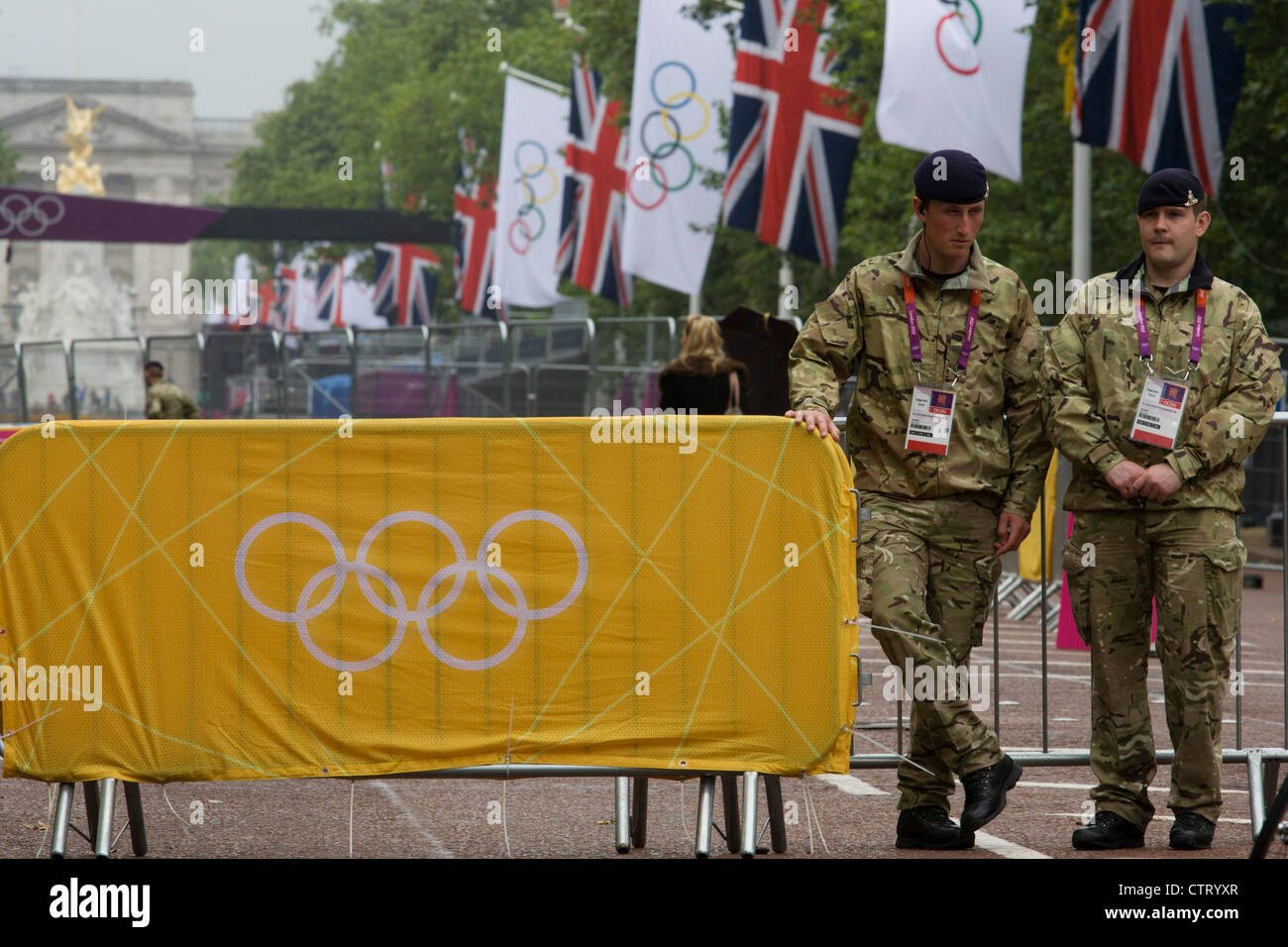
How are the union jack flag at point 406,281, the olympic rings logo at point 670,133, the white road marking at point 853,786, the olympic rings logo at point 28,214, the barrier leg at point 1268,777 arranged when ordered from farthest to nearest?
1. the union jack flag at point 406,281
2. the olympic rings logo at point 28,214
3. the olympic rings logo at point 670,133
4. the white road marking at point 853,786
5. the barrier leg at point 1268,777

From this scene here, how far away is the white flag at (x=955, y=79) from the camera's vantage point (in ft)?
62.7

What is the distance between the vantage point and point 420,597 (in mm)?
5891

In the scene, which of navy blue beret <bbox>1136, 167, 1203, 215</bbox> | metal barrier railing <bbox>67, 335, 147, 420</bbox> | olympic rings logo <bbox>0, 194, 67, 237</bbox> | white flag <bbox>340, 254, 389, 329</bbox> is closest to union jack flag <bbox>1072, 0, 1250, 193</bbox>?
navy blue beret <bbox>1136, 167, 1203, 215</bbox>

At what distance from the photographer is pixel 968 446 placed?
6.23m

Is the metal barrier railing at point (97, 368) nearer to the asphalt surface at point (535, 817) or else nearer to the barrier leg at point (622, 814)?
the asphalt surface at point (535, 817)

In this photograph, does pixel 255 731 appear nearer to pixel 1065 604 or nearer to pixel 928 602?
pixel 928 602

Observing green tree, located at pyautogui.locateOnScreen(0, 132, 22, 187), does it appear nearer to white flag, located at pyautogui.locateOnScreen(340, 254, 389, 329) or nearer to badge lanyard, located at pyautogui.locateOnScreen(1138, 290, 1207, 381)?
white flag, located at pyautogui.locateOnScreen(340, 254, 389, 329)

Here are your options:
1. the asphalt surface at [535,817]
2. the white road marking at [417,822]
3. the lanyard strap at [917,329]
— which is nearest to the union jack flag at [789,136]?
the asphalt surface at [535,817]

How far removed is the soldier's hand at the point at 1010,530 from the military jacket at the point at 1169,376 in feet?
0.91

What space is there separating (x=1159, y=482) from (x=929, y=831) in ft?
4.35

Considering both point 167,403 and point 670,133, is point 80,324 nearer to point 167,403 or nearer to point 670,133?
point 670,133

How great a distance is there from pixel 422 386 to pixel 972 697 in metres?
20.0

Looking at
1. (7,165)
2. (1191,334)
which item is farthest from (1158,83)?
(7,165)
